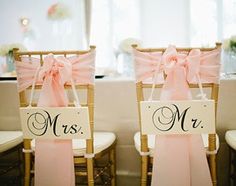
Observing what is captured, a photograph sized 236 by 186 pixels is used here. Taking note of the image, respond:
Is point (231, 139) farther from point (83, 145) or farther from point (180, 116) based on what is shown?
point (83, 145)

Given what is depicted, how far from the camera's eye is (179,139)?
45.1 inches

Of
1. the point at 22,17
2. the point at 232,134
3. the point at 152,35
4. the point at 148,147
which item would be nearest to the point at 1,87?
the point at 148,147

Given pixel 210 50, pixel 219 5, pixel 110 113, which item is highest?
pixel 219 5

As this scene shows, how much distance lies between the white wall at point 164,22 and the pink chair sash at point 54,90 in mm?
3956

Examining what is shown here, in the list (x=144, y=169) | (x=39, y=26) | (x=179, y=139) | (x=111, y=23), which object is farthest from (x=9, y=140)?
(x=39, y=26)

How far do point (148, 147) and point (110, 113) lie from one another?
1.44 ft

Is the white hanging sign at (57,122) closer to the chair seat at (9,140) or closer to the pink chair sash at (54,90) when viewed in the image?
the pink chair sash at (54,90)

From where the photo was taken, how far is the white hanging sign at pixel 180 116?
3.55ft

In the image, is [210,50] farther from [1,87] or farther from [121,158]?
[1,87]

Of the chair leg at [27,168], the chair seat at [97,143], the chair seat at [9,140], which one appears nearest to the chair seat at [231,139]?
the chair seat at [97,143]

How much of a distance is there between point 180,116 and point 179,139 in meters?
0.11

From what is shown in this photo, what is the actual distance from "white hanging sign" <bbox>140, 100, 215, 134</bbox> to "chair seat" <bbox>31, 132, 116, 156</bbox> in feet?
1.00

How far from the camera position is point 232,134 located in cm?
136

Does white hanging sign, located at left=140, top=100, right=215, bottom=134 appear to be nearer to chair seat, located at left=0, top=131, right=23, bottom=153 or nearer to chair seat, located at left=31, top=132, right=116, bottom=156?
chair seat, located at left=31, top=132, right=116, bottom=156
